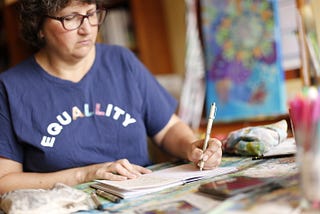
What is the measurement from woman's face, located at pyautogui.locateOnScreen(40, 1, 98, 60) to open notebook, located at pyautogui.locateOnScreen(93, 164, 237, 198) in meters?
0.46

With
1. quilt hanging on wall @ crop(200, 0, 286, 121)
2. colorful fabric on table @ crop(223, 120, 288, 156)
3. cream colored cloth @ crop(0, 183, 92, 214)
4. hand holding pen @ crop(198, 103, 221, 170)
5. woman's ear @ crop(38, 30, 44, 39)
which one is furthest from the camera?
quilt hanging on wall @ crop(200, 0, 286, 121)

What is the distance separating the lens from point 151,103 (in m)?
1.60

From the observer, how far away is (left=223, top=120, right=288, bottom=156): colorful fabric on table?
1.27 m

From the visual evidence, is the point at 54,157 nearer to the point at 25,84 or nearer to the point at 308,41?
the point at 25,84

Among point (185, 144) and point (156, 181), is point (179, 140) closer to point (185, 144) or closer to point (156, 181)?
point (185, 144)

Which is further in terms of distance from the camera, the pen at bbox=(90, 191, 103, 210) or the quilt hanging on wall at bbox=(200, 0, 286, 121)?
the quilt hanging on wall at bbox=(200, 0, 286, 121)

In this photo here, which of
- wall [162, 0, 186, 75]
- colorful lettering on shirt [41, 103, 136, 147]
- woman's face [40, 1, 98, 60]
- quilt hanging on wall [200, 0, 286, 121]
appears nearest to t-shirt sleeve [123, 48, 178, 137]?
colorful lettering on shirt [41, 103, 136, 147]

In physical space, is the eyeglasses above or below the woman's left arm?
above

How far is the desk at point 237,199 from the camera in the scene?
0.77 m

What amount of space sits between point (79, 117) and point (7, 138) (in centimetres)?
22

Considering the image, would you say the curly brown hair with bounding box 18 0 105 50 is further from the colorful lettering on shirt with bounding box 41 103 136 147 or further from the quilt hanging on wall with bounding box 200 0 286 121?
the quilt hanging on wall with bounding box 200 0 286 121

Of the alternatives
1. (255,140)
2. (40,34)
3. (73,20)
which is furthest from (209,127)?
(40,34)

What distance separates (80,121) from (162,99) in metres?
0.34

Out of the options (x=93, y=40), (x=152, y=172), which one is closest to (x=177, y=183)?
(x=152, y=172)
